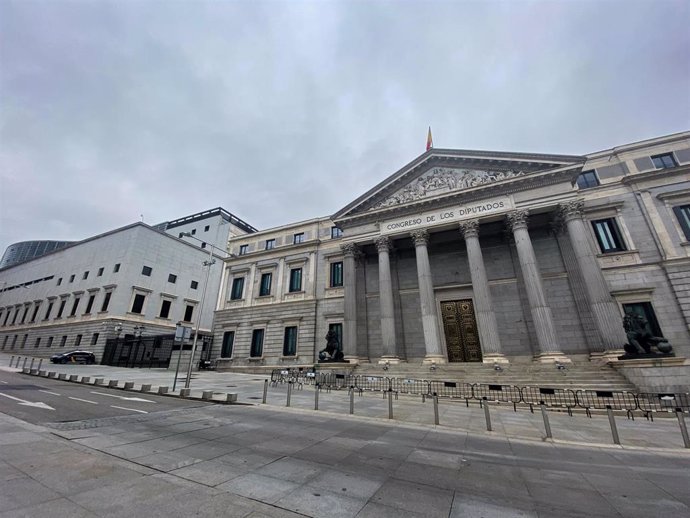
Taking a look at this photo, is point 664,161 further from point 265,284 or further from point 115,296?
point 115,296

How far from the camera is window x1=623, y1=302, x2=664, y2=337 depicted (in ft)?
59.7

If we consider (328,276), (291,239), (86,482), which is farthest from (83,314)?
(86,482)

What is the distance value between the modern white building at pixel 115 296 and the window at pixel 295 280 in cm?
832

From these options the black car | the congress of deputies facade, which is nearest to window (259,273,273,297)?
the congress of deputies facade

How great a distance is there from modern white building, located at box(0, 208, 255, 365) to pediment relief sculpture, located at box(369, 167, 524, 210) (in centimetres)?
1939

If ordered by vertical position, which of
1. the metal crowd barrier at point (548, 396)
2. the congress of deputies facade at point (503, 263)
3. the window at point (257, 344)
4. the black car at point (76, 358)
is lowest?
the metal crowd barrier at point (548, 396)

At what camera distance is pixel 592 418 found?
36.9ft

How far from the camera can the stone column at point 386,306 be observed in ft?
68.6

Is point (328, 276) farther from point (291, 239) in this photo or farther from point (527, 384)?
point (527, 384)

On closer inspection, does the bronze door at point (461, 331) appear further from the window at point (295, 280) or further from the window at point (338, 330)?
the window at point (295, 280)

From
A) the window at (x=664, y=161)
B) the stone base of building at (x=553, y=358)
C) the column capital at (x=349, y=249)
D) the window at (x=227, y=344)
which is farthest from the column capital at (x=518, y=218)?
the window at (x=227, y=344)

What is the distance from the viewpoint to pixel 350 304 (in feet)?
78.3

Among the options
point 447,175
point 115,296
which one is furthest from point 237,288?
point 447,175

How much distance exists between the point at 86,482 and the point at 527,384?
1769 centimetres
